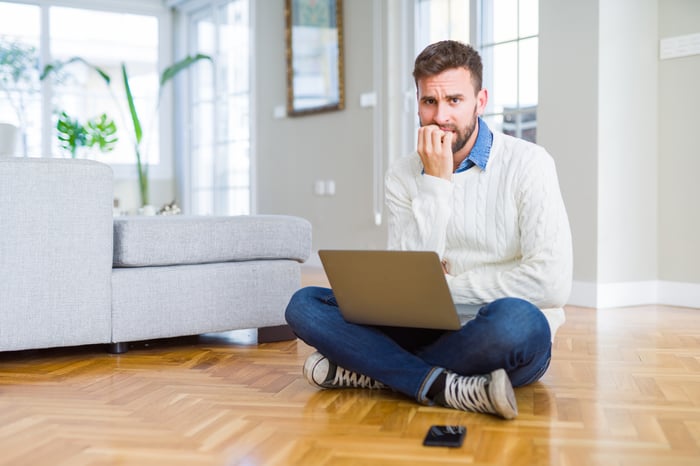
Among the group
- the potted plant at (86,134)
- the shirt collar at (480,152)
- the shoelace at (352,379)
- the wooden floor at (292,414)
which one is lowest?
the wooden floor at (292,414)

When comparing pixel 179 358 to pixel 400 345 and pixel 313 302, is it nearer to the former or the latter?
pixel 313 302

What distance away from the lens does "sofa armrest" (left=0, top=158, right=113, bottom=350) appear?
8.75 ft

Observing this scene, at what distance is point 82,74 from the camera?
26.3 ft

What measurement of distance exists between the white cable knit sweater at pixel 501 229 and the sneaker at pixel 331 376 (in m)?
0.34

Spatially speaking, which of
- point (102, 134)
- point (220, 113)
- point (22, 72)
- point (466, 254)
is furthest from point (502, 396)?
point (22, 72)

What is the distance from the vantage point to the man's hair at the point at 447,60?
7.16 ft

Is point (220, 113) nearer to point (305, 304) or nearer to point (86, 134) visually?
point (86, 134)

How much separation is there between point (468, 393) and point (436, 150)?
23.9 inches

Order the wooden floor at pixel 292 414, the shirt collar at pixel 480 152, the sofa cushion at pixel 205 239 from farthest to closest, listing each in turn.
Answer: the sofa cushion at pixel 205 239
the shirt collar at pixel 480 152
the wooden floor at pixel 292 414

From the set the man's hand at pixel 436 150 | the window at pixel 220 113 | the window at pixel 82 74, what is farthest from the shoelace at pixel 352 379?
the window at pixel 82 74

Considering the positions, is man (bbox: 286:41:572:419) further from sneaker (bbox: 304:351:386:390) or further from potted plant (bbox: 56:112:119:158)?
potted plant (bbox: 56:112:119:158)

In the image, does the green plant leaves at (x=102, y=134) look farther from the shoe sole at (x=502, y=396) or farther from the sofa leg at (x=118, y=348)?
the shoe sole at (x=502, y=396)

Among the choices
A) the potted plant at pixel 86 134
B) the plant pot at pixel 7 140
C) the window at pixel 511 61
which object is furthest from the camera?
the potted plant at pixel 86 134

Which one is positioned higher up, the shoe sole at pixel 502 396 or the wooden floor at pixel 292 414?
the shoe sole at pixel 502 396
